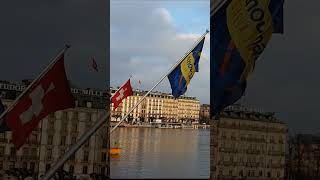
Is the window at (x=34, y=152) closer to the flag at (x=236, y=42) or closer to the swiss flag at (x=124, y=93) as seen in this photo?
the swiss flag at (x=124, y=93)

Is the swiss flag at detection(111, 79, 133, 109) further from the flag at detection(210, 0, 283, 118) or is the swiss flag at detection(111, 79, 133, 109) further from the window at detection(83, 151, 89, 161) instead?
the window at detection(83, 151, 89, 161)

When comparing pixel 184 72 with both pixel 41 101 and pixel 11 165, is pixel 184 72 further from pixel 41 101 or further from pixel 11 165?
pixel 11 165

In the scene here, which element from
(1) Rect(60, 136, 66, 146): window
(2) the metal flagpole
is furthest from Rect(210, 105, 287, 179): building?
(1) Rect(60, 136, 66, 146): window

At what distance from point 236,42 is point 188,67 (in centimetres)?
330

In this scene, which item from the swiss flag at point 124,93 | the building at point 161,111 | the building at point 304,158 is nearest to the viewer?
the building at point 304,158

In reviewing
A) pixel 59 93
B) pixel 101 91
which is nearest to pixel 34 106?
pixel 59 93

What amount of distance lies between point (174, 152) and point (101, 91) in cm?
2811

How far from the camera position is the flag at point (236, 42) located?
399 centimetres

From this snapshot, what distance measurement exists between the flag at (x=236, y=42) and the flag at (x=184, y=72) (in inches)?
112

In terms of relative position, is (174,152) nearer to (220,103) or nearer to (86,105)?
(86,105)

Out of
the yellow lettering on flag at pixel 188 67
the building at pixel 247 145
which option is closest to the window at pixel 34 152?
the building at pixel 247 145

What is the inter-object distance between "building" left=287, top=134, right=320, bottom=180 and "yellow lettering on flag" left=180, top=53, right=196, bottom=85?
5.80ft

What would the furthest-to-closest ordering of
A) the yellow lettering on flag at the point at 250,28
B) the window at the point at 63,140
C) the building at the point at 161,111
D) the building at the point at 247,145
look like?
the building at the point at 161,111 < the window at the point at 63,140 < the building at the point at 247,145 < the yellow lettering on flag at the point at 250,28

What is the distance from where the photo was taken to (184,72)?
7516 millimetres
